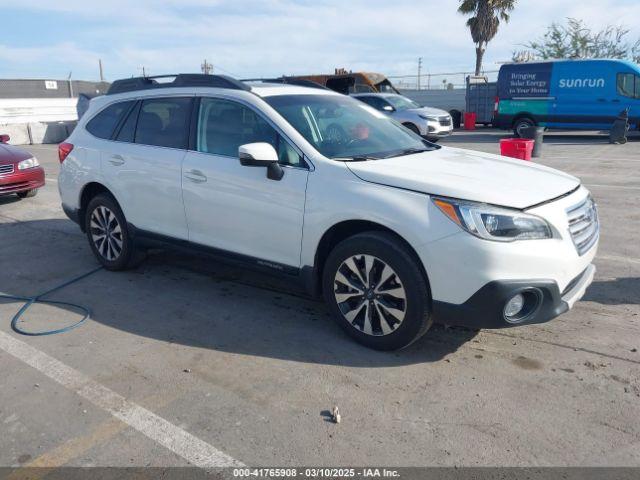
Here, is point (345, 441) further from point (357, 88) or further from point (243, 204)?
point (357, 88)

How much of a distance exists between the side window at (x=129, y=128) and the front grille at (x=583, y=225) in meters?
3.82

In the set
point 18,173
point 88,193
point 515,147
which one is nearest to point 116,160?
point 88,193

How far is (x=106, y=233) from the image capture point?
5500 millimetres

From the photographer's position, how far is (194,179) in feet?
14.8

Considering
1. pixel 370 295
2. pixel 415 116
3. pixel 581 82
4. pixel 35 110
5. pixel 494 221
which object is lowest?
pixel 370 295

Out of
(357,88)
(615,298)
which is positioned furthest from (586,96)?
(615,298)

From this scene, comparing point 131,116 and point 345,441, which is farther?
point 131,116

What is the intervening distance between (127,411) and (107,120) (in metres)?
3.34

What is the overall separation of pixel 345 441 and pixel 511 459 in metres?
0.81

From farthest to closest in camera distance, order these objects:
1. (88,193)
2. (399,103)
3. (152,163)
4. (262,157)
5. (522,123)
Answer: (522,123), (399,103), (88,193), (152,163), (262,157)

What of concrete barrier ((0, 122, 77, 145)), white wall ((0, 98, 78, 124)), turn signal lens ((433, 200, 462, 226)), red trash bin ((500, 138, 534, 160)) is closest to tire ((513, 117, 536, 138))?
red trash bin ((500, 138, 534, 160))

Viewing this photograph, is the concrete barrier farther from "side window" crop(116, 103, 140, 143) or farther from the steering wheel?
the steering wheel

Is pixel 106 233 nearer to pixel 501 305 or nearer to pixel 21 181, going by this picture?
pixel 501 305

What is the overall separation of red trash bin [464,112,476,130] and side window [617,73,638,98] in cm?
763
